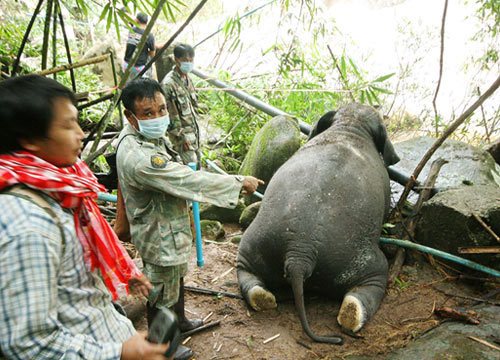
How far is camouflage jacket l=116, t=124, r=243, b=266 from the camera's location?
6.36 ft

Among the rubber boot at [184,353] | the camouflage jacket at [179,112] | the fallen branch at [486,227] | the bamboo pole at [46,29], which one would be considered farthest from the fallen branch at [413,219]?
the bamboo pole at [46,29]

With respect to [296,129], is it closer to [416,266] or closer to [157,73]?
[416,266]

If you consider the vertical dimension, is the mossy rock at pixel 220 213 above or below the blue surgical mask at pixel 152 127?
below

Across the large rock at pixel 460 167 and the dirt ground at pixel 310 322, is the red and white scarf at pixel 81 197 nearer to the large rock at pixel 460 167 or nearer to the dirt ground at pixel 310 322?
the dirt ground at pixel 310 322

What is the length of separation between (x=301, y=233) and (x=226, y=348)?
999mm

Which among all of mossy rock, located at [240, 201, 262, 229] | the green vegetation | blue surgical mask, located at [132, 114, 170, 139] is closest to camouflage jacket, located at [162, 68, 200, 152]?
the green vegetation

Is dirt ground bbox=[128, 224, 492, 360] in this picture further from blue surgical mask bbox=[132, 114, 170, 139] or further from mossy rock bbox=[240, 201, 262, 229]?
blue surgical mask bbox=[132, 114, 170, 139]

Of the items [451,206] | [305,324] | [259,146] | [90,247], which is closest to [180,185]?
[90,247]

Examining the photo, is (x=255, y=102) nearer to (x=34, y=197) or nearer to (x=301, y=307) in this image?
(x=301, y=307)

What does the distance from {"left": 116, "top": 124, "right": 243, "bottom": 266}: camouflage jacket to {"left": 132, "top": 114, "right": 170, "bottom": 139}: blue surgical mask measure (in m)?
0.04

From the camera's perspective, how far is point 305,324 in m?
2.48

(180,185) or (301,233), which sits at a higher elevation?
(180,185)

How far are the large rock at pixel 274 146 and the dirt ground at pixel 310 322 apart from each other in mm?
1809

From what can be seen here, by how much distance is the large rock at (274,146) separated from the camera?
4805 millimetres
